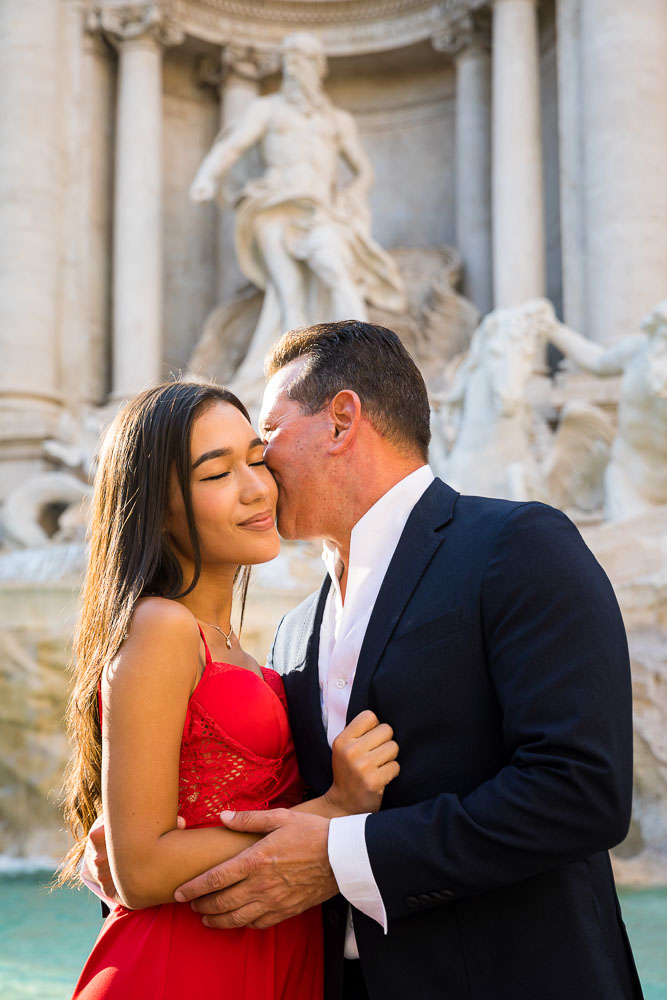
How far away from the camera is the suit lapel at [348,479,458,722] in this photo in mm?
1847

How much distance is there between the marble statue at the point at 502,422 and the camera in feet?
25.3

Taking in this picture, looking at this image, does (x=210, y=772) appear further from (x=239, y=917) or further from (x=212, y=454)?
(x=212, y=454)

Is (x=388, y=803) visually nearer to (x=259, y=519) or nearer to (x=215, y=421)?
(x=259, y=519)

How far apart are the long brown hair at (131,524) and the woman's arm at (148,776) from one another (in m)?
0.13

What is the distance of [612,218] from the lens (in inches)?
475

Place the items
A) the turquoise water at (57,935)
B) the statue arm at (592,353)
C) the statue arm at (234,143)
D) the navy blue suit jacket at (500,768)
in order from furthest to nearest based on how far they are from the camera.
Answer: the statue arm at (234,143), the statue arm at (592,353), the turquoise water at (57,935), the navy blue suit jacket at (500,768)

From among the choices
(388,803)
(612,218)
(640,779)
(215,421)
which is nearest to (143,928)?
(388,803)

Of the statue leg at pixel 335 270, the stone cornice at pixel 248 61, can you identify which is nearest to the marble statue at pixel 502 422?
the statue leg at pixel 335 270

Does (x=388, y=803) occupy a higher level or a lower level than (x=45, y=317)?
lower

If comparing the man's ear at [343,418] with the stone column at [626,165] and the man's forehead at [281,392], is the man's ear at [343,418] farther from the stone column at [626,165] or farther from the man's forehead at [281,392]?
the stone column at [626,165]

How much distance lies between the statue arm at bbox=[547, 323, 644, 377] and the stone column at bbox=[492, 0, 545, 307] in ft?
15.3

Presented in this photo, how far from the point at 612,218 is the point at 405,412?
10836 mm

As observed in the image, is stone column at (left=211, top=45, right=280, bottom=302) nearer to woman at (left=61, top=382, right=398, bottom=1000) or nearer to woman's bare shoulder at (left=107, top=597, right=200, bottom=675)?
woman at (left=61, top=382, right=398, bottom=1000)

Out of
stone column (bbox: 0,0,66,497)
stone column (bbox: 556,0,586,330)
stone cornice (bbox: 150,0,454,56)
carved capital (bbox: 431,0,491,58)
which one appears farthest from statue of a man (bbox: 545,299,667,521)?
stone cornice (bbox: 150,0,454,56)
